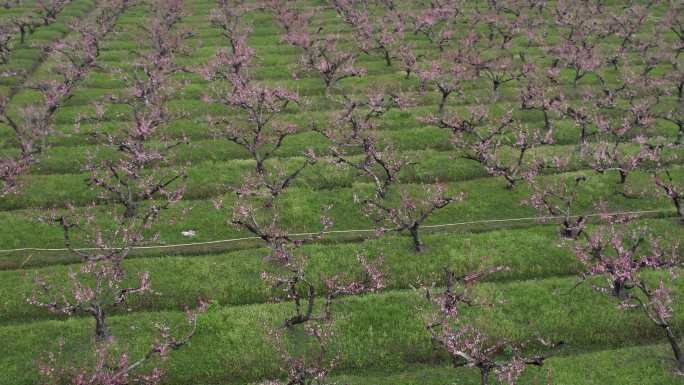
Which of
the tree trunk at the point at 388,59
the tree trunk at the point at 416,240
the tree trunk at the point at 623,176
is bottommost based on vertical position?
the tree trunk at the point at 416,240

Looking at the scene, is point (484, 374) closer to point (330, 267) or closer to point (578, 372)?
point (578, 372)

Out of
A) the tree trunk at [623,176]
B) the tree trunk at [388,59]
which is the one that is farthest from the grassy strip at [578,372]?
the tree trunk at [388,59]

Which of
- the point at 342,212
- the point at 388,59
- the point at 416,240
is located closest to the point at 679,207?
the point at 416,240

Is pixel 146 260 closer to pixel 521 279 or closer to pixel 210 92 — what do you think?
pixel 521 279

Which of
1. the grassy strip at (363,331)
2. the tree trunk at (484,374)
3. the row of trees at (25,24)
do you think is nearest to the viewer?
the tree trunk at (484,374)

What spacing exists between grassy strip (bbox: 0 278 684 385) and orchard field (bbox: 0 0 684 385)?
0.40ft

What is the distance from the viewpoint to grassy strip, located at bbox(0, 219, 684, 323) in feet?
112

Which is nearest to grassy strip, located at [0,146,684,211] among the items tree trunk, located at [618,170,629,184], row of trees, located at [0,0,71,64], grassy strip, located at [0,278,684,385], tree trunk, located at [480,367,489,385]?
tree trunk, located at [618,170,629,184]

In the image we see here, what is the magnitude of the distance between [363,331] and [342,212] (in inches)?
524

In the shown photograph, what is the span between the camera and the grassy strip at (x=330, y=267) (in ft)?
112

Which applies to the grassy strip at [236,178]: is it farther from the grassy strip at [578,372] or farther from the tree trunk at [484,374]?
the tree trunk at [484,374]

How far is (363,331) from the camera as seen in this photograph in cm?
3116

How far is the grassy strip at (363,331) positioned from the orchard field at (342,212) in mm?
123

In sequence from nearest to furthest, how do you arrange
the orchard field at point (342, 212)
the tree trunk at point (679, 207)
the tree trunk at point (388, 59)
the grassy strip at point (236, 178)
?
the orchard field at point (342, 212) < the tree trunk at point (679, 207) < the grassy strip at point (236, 178) < the tree trunk at point (388, 59)
